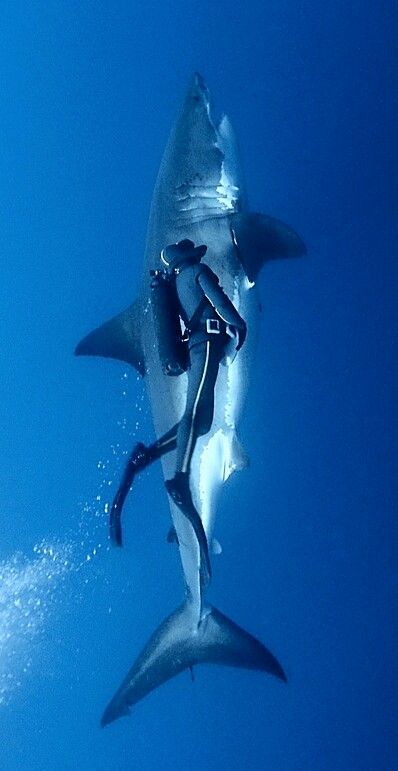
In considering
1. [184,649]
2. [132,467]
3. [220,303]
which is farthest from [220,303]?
[184,649]

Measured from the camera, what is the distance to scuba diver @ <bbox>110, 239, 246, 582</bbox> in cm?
399

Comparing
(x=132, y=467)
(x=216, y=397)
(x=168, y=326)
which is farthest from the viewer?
(x=216, y=397)

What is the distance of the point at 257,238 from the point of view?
5121mm

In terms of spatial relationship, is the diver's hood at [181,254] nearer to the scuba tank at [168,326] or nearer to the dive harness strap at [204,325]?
the scuba tank at [168,326]

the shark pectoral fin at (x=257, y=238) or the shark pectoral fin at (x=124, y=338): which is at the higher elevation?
the shark pectoral fin at (x=257, y=238)

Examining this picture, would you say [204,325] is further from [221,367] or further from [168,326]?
[221,367]

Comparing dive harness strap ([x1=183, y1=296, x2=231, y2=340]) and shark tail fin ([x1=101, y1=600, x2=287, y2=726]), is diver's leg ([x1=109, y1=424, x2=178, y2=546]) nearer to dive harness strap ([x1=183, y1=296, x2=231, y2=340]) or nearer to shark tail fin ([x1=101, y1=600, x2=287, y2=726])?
dive harness strap ([x1=183, y1=296, x2=231, y2=340])

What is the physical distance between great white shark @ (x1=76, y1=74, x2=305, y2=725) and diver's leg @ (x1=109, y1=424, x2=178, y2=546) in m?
0.38

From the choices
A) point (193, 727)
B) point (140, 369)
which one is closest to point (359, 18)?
point (140, 369)

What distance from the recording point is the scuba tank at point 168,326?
4011mm

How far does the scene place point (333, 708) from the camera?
7.06m

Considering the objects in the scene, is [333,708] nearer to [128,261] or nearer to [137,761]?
[137,761]

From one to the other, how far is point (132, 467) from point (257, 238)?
2.05 meters

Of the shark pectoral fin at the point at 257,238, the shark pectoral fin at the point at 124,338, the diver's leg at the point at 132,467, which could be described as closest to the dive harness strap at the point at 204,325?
the diver's leg at the point at 132,467
